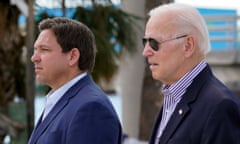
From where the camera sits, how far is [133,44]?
22.1 feet

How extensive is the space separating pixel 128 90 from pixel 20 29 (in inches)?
66.7

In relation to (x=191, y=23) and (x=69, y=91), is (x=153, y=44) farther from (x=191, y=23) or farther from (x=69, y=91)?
(x=69, y=91)

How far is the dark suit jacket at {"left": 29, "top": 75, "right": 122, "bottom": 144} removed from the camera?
2541 millimetres

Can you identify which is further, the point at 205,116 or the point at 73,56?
the point at 73,56

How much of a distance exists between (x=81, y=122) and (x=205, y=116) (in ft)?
1.86

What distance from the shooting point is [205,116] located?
225 cm

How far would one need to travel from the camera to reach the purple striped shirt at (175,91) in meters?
2.44

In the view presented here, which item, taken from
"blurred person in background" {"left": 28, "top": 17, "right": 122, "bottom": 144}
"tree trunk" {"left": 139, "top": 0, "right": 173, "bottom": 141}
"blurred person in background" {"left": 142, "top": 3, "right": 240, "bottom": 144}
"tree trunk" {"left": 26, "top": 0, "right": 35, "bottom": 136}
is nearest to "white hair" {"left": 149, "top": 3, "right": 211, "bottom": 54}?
"blurred person in background" {"left": 142, "top": 3, "right": 240, "bottom": 144}

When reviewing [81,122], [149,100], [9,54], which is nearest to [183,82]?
[81,122]

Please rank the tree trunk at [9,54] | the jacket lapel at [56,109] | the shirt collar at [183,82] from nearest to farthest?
the shirt collar at [183,82]
the jacket lapel at [56,109]
the tree trunk at [9,54]

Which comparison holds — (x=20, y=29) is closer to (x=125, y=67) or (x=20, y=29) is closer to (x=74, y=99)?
(x=125, y=67)

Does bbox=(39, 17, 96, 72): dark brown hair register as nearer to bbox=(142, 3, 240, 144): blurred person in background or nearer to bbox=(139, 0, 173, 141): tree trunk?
bbox=(142, 3, 240, 144): blurred person in background

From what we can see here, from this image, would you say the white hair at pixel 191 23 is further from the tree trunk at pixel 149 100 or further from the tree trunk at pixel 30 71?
the tree trunk at pixel 149 100

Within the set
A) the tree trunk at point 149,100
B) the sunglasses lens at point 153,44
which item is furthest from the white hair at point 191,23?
the tree trunk at point 149,100
